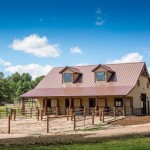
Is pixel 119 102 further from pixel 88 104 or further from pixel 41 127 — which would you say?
pixel 41 127

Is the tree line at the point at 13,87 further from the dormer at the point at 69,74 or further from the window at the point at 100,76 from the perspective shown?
the window at the point at 100,76

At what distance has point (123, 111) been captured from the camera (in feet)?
123

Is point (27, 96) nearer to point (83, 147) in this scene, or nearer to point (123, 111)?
point (123, 111)

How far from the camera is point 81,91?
40781 mm

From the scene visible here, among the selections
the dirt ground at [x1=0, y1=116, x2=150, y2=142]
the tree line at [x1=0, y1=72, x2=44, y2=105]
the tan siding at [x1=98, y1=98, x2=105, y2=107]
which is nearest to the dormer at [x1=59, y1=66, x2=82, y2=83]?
the tan siding at [x1=98, y1=98, x2=105, y2=107]

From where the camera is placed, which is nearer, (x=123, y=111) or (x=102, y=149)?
(x=102, y=149)

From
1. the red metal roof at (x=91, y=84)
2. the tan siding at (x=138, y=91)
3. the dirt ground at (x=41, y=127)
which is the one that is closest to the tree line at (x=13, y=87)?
the red metal roof at (x=91, y=84)

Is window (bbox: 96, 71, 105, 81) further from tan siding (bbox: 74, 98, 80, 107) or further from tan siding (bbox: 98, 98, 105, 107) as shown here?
tan siding (bbox: 74, 98, 80, 107)

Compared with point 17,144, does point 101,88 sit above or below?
above

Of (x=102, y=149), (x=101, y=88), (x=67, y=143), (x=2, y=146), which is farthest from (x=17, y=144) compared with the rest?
(x=101, y=88)

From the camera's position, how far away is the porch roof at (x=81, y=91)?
125 ft

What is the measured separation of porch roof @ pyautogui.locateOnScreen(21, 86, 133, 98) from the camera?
3806 centimetres

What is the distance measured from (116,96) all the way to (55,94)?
7.71m

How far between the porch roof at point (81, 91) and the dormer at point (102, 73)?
1644mm
